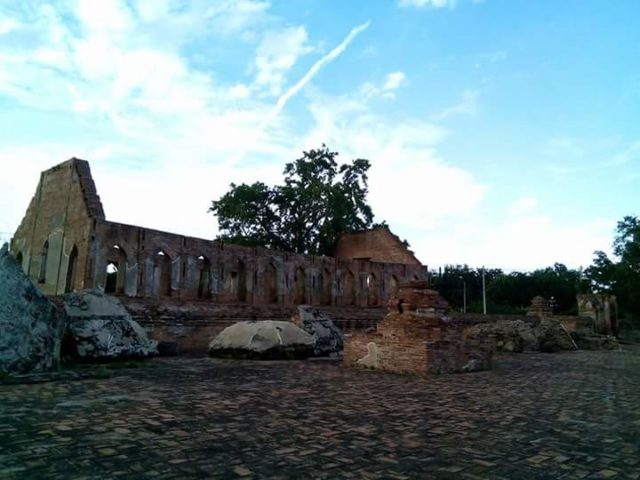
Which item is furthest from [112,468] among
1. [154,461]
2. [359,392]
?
[359,392]

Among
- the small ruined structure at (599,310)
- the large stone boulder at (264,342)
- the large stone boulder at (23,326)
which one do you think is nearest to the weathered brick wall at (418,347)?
the large stone boulder at (264,342)

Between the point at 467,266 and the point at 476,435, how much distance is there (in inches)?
2225

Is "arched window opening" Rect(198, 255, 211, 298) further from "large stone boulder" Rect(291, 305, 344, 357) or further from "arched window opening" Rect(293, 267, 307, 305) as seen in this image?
"large stone boulder" Rect(291, 305, 344, 357)

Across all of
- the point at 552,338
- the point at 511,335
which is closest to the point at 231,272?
the point at 511,335

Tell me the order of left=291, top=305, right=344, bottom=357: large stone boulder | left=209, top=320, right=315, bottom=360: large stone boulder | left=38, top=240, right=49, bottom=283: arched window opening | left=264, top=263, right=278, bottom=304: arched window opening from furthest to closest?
left=264, top=263, right=278, bottom=304: arched window opening, left=38, top=240, right=49, bottom=283: arched window opening, left=291, top=305, right=344, bottom=357: large stone boulder, left=209, top=320, right=315, bottom=360: large stone boulder

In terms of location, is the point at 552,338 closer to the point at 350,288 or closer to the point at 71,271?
the point at 350,288

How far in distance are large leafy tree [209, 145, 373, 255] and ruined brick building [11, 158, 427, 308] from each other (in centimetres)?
610

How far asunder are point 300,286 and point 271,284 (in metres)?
2.02

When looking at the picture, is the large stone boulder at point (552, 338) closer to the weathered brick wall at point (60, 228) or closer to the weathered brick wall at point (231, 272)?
the weathered brick wall at point (231, 272)

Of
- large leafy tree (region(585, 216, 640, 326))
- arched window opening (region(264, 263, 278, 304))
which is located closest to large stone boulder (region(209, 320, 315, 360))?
arched window opening (region(264, 263, 278, 304))

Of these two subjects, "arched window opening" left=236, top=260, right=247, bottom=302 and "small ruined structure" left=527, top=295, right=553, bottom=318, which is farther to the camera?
"small ruined structure" left=527, top=295, right=553, bottom=318

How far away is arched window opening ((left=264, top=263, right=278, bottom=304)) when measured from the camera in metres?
22.2

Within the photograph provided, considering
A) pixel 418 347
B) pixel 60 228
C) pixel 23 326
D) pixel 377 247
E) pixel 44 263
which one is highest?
pixel 377 247

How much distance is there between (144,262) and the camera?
17.6 metres
